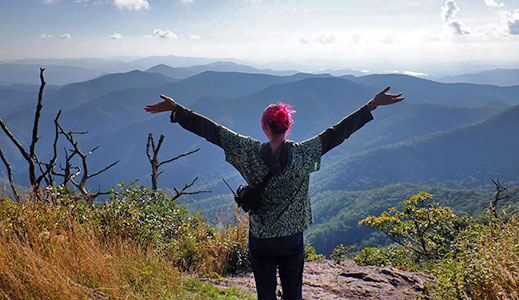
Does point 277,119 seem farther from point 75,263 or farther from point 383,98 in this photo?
point 75,263

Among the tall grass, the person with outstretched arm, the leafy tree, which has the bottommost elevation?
the leafy tree

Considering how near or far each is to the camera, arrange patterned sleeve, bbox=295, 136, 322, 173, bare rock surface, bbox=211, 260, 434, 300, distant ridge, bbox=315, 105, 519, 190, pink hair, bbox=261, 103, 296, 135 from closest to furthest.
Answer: pink hair, bbox=261, 103, 296, 135, patterned sleeve, bbox=295, 136, 322, 173, bare rock surface, bbox=211, 260, 434, 300, distant ridge, bbox=315, 105, 519, 190

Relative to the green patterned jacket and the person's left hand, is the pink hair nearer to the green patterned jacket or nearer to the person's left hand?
the green patterned jacket

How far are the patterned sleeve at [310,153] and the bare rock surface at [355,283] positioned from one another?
7.75 ft

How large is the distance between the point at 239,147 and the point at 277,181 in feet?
1.30

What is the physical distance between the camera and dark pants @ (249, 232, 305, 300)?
109 inches

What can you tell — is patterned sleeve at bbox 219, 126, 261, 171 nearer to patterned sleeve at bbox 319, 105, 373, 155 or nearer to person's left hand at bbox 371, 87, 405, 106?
patterned sleeve at bbox 319, 105, 373, 155

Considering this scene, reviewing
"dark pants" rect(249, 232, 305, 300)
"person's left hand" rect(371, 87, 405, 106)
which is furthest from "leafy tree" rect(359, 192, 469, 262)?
"dark pants" rect(249, 232, 305, 300)

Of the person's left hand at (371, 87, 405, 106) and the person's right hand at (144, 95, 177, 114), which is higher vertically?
the person's left hand at (371, 87, 405, 106)

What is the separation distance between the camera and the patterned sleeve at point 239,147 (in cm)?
277

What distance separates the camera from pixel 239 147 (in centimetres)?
281

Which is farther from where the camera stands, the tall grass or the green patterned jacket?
the tall grass

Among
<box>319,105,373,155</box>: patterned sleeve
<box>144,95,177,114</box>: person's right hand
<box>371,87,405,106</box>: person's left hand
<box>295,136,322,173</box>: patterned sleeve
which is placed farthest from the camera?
<box>371,87,405,106</box>: person's left hand

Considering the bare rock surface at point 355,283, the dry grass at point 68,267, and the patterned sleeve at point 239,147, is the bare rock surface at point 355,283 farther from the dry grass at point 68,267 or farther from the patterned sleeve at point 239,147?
the patterned sleeve at point 239,147
